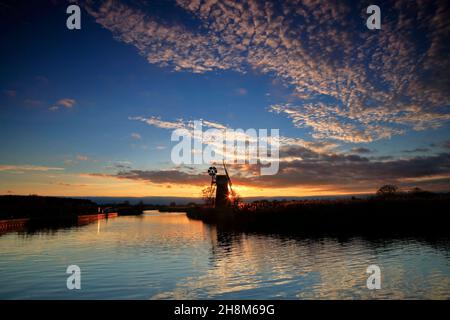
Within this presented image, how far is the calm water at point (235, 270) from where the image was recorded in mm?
14484

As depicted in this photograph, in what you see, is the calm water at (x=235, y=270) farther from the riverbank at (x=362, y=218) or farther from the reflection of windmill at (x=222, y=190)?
the reflection of windmill at (x=222, y=190)

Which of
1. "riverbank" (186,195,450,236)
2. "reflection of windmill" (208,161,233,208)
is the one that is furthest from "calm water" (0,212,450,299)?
"reflection of windmill" (208,161,233,208)

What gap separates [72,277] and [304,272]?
40.1ft

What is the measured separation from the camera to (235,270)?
19.3 m

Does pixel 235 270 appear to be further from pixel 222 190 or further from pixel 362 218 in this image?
pixel 222 190

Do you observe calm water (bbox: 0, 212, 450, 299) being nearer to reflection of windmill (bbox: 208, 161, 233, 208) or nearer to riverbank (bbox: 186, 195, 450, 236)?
riverbank (bbox: 186, 195, 450, 236)

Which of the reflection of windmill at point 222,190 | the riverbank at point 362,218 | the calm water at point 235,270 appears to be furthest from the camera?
the reflection of windmill at point 222,190

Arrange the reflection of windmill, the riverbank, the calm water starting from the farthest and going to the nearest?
the reflection of windmill < the riverbank < the calm water

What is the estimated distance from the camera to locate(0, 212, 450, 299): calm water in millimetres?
14484

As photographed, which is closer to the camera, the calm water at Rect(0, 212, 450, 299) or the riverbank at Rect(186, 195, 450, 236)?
the calm water at Rect(0, 212, 450, 299)

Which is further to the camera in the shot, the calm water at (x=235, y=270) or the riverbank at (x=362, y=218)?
the riverbank at (x=362, y=218)

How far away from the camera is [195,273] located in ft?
61.7

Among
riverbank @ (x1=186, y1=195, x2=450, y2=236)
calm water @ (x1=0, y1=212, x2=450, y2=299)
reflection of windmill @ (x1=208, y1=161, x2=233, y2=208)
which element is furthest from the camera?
reflection of windmill @ (x1=208, y1=161, x2=233, y2=208)

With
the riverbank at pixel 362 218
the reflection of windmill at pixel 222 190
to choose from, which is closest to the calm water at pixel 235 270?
the riverbank at pixel 362 218
